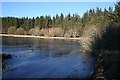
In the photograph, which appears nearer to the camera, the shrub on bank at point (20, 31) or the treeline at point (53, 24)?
the treeline at point (53, 24)

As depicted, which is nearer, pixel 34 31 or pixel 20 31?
pixel 34 31

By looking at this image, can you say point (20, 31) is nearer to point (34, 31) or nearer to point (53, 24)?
point (34, 31)

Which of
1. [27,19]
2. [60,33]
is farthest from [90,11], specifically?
[27,19]

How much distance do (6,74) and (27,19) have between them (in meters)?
115

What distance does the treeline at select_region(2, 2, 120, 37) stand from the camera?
376 ft

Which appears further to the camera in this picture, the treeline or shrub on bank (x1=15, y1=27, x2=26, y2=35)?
shrub on bank (x1=15, y1=27, x2=26, y2=35)

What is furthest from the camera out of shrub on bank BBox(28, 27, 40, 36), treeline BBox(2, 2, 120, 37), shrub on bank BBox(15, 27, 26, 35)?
shrub on bank BBox(15, 27, 26, 35)

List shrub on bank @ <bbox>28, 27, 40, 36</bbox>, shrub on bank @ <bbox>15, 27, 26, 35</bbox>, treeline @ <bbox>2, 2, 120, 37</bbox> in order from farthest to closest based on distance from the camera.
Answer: shrub on bank @ <bbox>15, 27, 26, 35</bbox>
shrub on bank @ <bbox>28, 27, 40, 36</bbox>
treeline @ <bbox>2, 2, 120, 37</bbox>

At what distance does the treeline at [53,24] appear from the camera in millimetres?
114562

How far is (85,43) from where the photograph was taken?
5075 centimetres

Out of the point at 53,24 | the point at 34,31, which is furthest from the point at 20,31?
the point at 53,24

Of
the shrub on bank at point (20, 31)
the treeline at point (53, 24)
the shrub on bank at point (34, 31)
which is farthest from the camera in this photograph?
the shrub on bank at point (20, 31)

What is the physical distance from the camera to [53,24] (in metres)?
130

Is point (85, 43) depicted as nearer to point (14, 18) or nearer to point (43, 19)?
point (43, 19)
